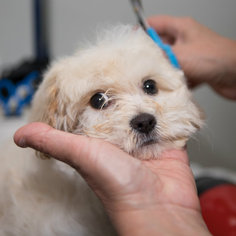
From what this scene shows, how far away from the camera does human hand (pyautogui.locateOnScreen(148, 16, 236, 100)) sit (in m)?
1.36

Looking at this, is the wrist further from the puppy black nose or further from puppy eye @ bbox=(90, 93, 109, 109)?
puppy eye @ bbox=(90, 93, 109, 109)

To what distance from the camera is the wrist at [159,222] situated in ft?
2.24

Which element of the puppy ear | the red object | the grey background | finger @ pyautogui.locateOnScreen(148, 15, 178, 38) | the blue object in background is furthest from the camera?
the blue object in background

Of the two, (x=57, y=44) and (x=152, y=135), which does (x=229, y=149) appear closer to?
(x=152, y=135)

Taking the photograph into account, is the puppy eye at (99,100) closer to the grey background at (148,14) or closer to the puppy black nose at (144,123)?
the puppy black nose at (144,123)

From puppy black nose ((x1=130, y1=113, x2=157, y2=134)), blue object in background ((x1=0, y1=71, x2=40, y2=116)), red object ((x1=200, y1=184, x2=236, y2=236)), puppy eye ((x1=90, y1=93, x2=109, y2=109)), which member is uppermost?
puppy eye ((x1=90, y1=93, x2=109, y2=109))

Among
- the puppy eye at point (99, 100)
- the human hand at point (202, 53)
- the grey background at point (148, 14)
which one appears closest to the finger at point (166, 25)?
the human hand at point (202, 53)

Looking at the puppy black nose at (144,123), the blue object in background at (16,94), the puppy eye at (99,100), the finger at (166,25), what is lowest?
the blue object in background at (16,94)

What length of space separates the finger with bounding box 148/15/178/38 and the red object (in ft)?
2.88

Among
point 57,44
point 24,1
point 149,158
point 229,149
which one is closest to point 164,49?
point 149,158

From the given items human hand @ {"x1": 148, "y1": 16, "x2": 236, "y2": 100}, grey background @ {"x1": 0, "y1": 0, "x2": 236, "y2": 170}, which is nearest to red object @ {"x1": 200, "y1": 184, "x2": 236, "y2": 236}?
grey background @ {"x1": 0, "y1": 0, "x2": 236, "y2": 170}

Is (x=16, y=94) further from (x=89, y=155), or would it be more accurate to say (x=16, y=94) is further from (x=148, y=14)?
(x=89, y=155)

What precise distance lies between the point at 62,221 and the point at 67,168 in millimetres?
194

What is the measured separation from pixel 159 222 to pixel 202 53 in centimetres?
94
